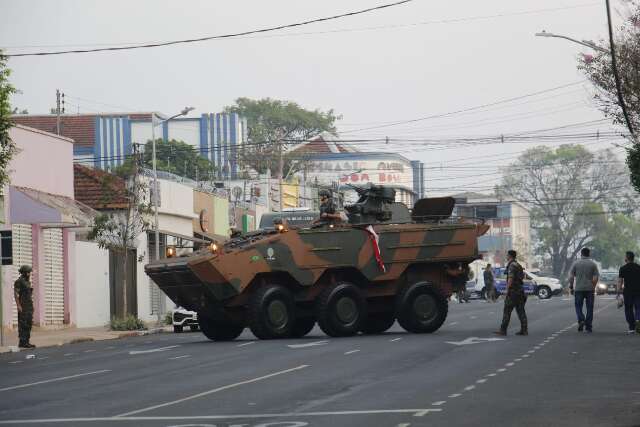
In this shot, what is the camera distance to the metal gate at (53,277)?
1650 inches

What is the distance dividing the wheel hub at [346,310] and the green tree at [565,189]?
3702 inches

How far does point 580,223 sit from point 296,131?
3058 centimetres

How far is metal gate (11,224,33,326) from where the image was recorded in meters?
39.8

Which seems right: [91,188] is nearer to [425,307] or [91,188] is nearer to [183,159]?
[425,307]

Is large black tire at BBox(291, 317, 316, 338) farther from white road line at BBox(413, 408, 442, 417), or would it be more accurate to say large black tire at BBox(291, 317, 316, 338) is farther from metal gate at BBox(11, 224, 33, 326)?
white road line at BBox(413, 408, 442, 417)

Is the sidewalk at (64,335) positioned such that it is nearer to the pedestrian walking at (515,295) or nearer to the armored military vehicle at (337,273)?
the armored military vehicle at (337,273)

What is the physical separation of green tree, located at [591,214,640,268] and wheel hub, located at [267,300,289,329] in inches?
4156

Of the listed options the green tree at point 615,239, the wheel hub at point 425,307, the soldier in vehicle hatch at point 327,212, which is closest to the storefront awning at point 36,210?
the soldier in vehicle hatch at point 327,212

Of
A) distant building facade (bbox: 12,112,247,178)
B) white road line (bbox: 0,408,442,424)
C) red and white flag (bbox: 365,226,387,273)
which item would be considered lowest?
white road line (bbox: 0,408,442,424)

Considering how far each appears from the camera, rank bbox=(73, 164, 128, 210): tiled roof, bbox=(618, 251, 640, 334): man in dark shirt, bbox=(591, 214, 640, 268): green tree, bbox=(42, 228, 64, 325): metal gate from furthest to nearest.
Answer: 1. bbox=(591, 214, 640, 268): green tree
2. bbox=(73, 164, 128, 210): tiled roof
3. bbox=(42, 228, 64, 325): metal gate
4. bbox=(618, 251, 640, 334): man in dark shirt

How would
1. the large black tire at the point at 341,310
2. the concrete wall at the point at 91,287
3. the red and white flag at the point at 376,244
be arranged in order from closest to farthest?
1. the large black tire at the point at 341,310
2. the red and white flag at the point at 376,244
3. the concrete wall at the point at 91,287

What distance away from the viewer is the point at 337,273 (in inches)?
1157

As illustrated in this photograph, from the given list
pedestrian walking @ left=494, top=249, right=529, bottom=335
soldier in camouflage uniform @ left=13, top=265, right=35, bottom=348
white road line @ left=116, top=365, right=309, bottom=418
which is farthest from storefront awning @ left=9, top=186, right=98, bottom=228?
white road line @ left=116, top=365, right=309, bottom=418

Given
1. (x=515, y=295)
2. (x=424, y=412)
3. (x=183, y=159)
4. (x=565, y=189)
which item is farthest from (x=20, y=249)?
(x=565, y=189)
